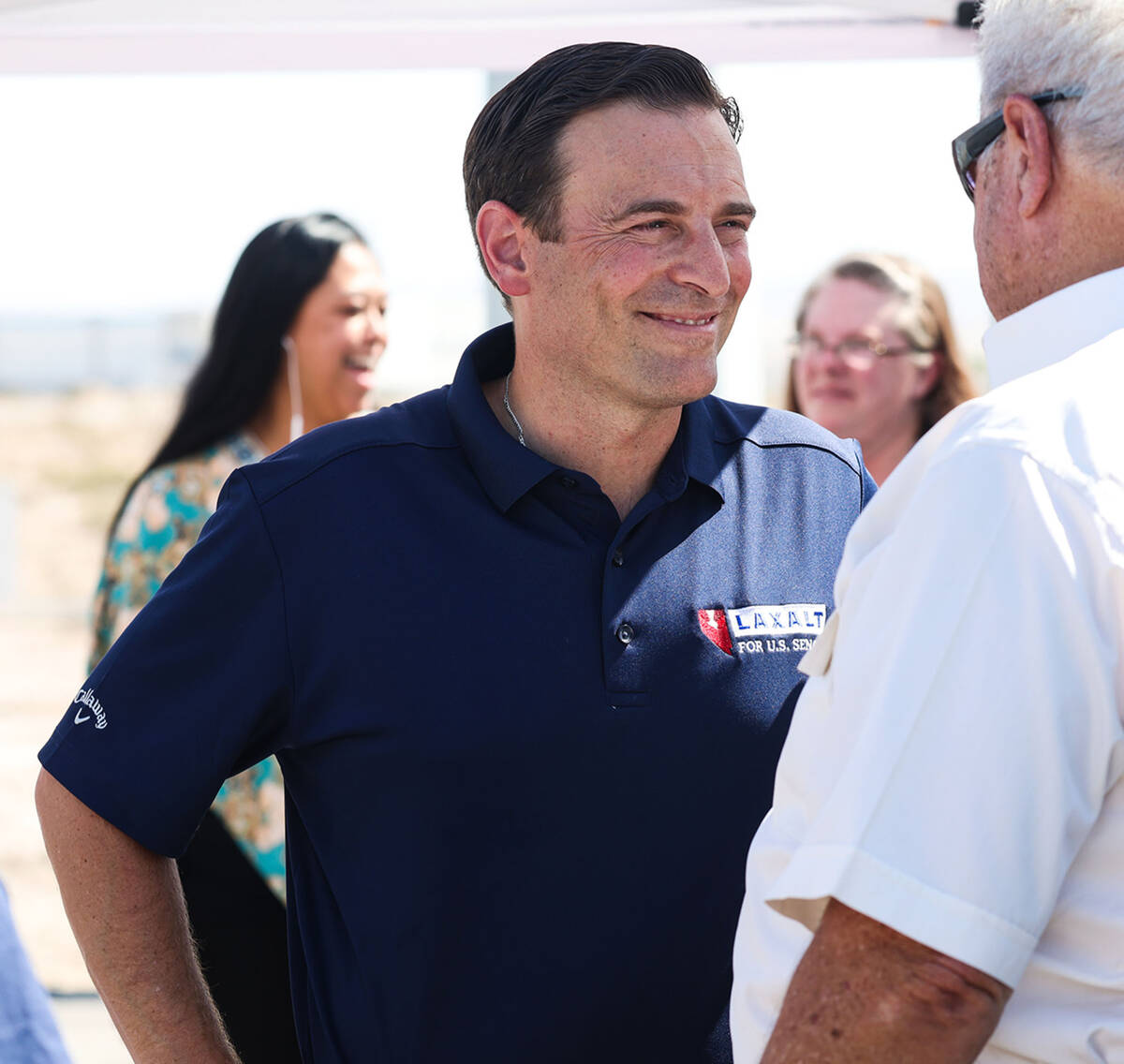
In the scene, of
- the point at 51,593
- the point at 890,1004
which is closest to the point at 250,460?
the point at 890,1004

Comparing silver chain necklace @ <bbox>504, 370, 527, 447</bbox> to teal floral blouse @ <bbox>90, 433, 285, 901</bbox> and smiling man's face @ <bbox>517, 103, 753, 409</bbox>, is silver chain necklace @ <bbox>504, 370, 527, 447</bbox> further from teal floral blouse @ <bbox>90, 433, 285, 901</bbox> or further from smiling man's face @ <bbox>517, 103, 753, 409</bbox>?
teal floral blouse @ <bbox>90, 433, 285, 901</bbox>

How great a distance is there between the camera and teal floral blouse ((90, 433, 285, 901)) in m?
2.92

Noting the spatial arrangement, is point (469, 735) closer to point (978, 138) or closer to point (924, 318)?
point (978, 138)

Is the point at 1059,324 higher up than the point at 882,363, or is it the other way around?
the point at 882,363

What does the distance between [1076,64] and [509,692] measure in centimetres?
89

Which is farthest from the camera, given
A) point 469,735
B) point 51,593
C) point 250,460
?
point 51,593

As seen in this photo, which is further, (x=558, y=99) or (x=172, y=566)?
(x=172, y=566)

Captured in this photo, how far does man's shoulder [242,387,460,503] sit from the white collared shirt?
2.70ft

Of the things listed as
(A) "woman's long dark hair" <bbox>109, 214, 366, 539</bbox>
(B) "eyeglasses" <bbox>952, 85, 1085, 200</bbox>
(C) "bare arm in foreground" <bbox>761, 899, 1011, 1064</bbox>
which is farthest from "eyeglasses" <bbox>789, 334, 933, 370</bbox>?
(C) "bare arm in foreground" <bbox>761, 899, 1011, 1064</bbox>

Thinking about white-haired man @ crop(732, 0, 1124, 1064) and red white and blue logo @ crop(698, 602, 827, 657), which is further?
red white and blue logo @ crop(698, 602, 827, 657)

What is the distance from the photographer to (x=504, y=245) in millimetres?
1956

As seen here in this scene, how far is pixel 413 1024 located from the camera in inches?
62.4

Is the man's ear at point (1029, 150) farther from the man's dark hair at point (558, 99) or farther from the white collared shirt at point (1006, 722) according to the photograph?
the man's dark hair at point (558, 99)

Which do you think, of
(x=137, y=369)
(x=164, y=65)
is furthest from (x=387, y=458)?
(x=137, y=369)
